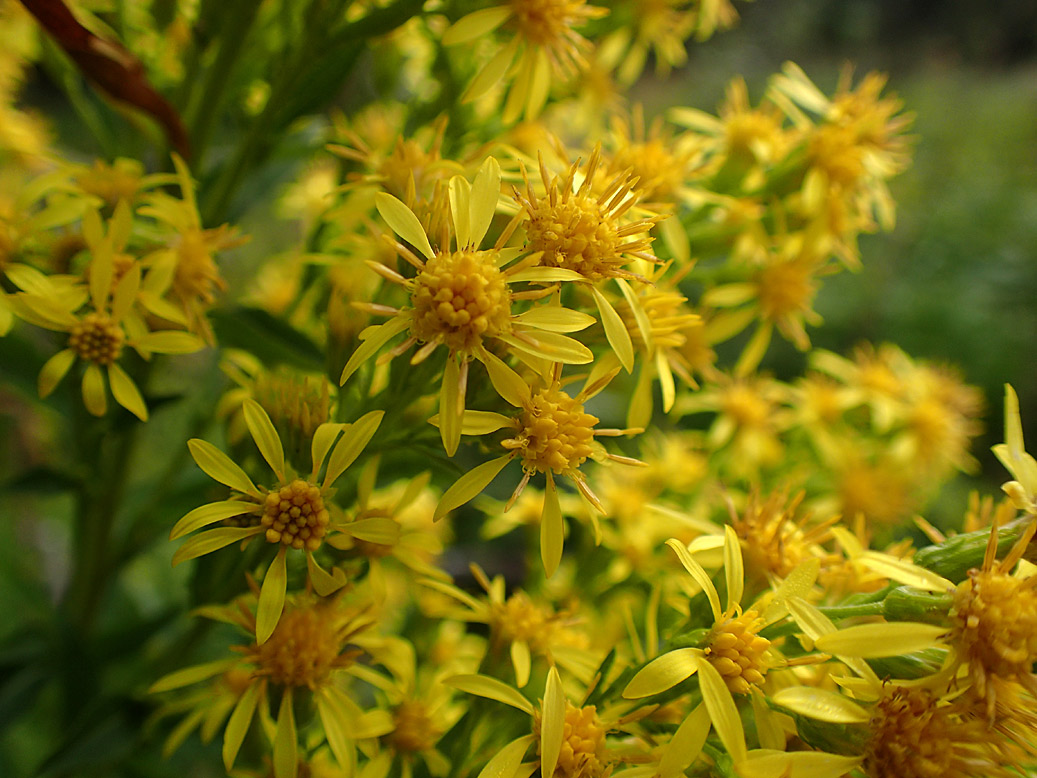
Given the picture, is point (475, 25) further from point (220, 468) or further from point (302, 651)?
point (302, 651)

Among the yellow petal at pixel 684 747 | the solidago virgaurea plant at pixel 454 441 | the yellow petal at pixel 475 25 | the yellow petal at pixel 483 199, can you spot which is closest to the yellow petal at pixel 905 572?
the solidago virgaurea plant at pixel 454 441

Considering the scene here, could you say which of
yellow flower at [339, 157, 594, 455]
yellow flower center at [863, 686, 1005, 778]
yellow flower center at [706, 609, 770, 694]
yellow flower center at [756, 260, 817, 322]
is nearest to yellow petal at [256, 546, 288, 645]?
yellow flower at [339, 157, 594, 455]

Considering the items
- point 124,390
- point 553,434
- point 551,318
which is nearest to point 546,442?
point 553,434

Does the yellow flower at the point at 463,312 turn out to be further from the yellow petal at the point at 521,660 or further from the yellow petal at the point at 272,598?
the yellow petal at the point at 521,660

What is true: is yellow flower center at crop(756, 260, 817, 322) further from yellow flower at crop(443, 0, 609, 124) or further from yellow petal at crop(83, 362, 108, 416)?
yellow petal at crop(83, 362, 108, 416)

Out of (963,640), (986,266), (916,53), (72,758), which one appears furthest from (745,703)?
(916,53)

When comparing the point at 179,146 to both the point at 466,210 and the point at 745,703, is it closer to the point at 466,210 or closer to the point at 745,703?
the point at 466,210
